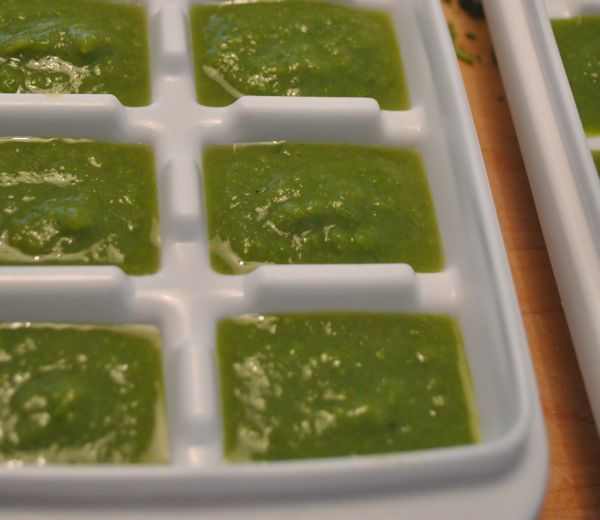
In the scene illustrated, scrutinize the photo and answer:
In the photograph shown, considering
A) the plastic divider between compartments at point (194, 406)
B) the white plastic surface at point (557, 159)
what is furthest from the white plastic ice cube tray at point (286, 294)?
the white plastic surface at point (557, 159)

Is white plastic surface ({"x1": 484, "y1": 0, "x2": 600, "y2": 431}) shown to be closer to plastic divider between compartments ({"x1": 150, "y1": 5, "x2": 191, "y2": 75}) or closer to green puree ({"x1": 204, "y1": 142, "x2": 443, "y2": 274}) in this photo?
green puree ({"x1": 204, "y1": 142, "x2": 443, "y2": 274})

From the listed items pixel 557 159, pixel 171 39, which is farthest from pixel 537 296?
pixel 171 39

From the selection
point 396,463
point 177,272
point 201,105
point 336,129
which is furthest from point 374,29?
point 396,463

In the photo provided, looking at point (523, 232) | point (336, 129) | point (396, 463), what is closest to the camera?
point (396, 463)

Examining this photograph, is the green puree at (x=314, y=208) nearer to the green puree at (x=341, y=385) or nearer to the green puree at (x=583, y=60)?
the green puree at (x=341, y=385)

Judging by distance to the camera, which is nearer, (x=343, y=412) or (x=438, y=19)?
(x=343, y=412)

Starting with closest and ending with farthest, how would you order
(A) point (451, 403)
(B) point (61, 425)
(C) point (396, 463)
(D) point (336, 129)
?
1. (C) point (396, 463)
2. (B) point (61, 425)
3. (A) point (451, 403)
4. (D) point (336, 129)

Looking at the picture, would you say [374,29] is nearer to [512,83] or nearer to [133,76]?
[512,83]
